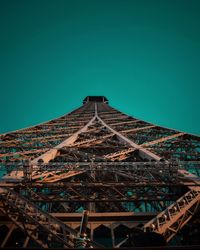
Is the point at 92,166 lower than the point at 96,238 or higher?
higher

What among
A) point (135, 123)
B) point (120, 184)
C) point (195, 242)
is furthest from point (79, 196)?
point (135, 123)

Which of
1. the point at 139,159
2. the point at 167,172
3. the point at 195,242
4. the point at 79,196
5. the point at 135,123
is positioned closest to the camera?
the point at 195,242

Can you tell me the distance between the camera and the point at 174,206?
16.2ft

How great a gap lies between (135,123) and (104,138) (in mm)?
9036

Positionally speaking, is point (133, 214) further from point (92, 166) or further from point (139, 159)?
point (139, 159)

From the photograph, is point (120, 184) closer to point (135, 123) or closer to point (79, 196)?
point (79, 196)

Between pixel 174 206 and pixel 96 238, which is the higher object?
pixel 174 206

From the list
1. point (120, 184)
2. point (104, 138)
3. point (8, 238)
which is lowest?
point (8, 238)

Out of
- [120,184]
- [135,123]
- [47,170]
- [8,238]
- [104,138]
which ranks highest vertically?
[135,123]

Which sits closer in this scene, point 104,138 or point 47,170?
point 47,170

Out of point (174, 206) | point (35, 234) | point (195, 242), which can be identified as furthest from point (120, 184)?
point (35, 234)

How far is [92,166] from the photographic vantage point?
6930 mm

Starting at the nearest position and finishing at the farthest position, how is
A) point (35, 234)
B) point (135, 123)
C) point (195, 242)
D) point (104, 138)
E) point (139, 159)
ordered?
point (35, 234)
point (195, 242)
point (139, 159)
point (104, 138)
point (135, 123)

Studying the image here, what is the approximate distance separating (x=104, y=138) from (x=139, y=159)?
3.37 m
